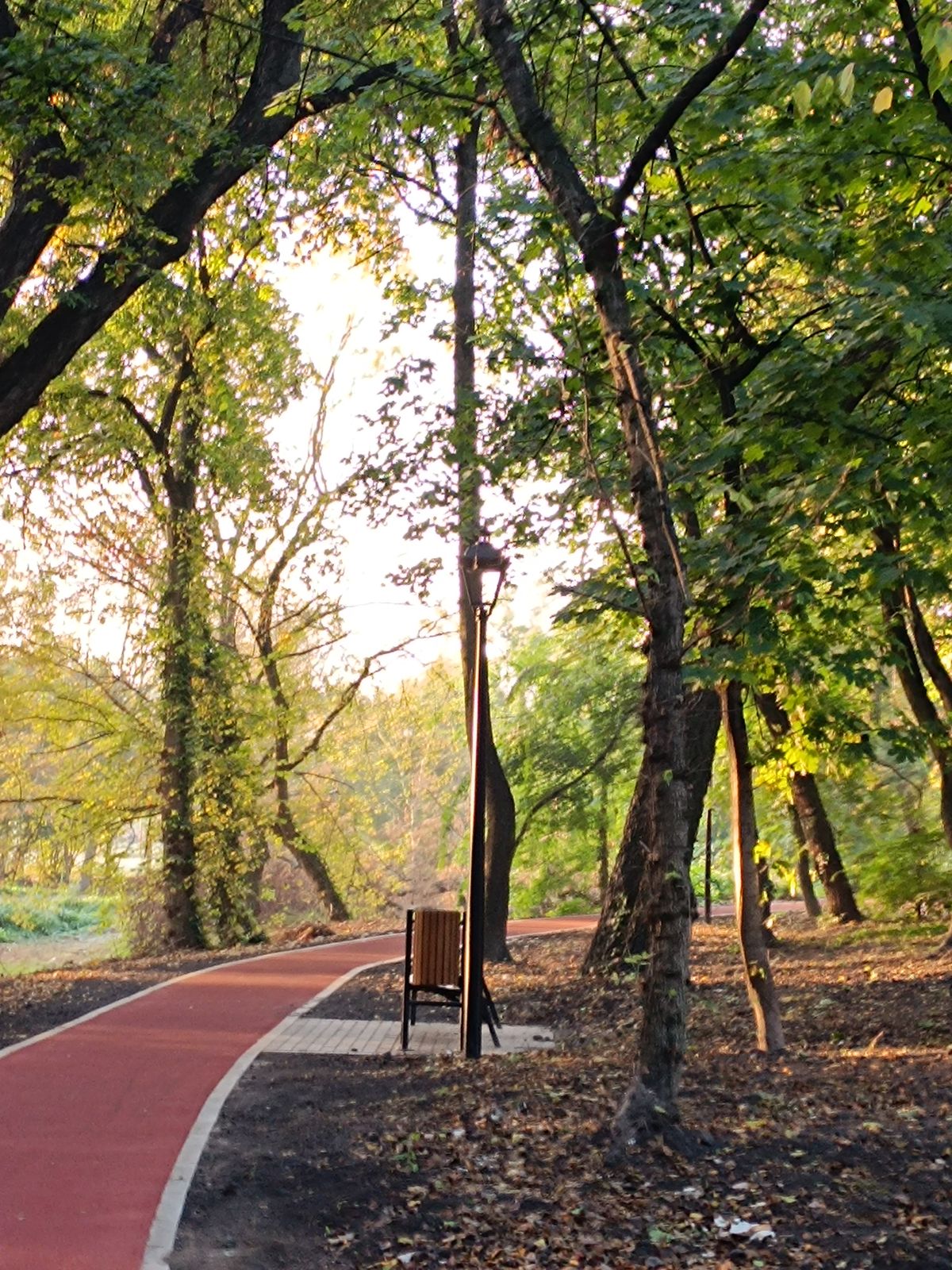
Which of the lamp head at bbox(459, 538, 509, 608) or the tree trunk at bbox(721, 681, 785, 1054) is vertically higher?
the lamp head at bbox(459, 538, 509, 608)

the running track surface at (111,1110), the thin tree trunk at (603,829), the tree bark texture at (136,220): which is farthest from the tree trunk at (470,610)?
the thin tree trunk at (603,829)

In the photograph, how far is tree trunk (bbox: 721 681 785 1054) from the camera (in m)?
8.36

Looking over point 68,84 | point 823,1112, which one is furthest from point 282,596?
point 823,1112

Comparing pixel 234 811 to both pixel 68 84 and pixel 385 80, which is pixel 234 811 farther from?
pixel 385 80

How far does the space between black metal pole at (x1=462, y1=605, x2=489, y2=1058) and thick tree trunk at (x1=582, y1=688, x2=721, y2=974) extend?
319 centimetres

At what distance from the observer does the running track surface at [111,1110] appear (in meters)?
5.68

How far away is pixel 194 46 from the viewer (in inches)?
544

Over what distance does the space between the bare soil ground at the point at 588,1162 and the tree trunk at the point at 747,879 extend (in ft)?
1.08

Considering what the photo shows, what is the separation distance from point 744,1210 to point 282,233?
38.8ft

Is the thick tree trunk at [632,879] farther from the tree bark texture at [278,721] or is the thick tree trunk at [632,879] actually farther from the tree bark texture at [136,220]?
the tree bark texture at [278,721]

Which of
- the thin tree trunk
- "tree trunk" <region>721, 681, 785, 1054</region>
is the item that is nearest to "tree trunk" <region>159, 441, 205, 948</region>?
the thin tree trunk

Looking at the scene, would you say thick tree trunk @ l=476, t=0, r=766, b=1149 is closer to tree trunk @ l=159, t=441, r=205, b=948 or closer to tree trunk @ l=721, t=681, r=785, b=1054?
tree trunk @ l=721, t=681, r=785, b=1054

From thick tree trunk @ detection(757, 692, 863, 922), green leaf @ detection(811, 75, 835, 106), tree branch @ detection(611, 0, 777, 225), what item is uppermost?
tree branch @ detection(611, 0, 777, 225)

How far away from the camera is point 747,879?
8430 millimetres
